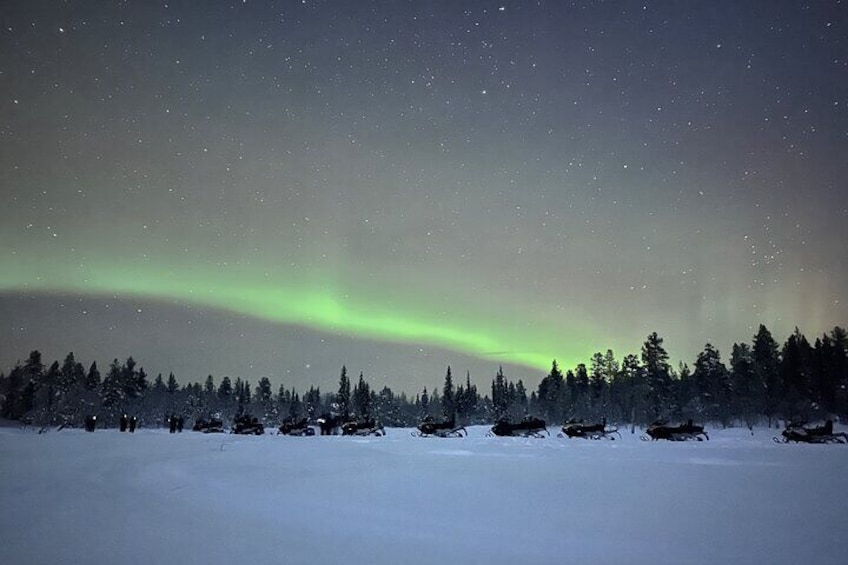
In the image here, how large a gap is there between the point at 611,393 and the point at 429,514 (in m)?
115

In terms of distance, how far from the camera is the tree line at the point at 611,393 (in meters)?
76.2

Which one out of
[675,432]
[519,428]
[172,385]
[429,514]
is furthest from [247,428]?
[172,385]

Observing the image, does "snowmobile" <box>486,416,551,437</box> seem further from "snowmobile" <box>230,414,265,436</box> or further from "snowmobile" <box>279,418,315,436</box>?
"snowmobile" <box>230,414,265,436</box>

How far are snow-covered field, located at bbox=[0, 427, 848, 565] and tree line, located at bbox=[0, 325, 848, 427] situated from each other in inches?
2494

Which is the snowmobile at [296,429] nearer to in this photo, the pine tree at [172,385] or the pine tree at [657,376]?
the pine tree at [657,376]

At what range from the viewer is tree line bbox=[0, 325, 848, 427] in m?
76.2

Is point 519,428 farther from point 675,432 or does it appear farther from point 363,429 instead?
point 363,429

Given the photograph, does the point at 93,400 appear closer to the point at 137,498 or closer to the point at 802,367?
the point at 137,498

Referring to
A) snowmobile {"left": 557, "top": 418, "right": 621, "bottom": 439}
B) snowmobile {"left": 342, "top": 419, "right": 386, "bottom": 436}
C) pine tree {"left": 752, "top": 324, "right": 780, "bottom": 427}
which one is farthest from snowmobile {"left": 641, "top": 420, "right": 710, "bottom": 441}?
pine tree {"left": 752, "top": 324, "right": 780, "bottom": 427}

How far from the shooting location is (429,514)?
8867mm

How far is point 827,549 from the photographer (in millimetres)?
6902

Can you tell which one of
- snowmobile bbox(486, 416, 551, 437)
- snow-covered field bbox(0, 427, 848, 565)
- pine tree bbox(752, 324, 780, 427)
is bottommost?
snowmobile bbox(486, 416, 551, 437)

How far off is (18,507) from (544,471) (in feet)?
40.2

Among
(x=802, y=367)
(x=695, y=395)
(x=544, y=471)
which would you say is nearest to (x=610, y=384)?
(x=695, y=395)
